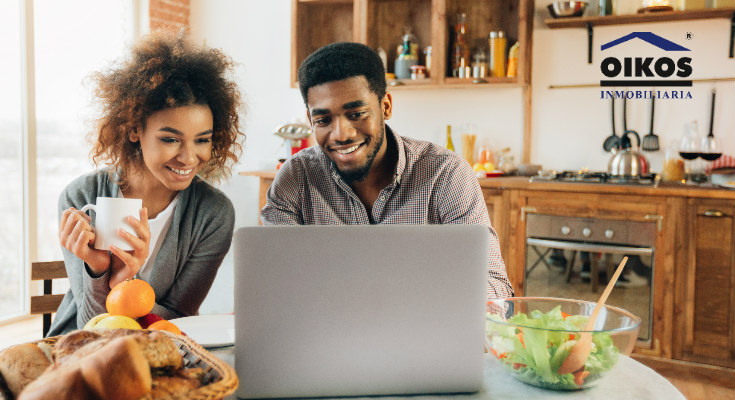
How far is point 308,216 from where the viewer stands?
169 cm

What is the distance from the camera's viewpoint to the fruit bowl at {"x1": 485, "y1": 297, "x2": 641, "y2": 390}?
2.72 feet

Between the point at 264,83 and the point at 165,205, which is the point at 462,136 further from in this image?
the point at 165,205

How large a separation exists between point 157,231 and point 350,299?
0.99 meters

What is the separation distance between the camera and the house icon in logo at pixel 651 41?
326 cm

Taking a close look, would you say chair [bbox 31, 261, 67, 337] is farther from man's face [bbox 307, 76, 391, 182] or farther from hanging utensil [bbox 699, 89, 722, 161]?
hanging utensil [bbox 699, 89, 722, 161]

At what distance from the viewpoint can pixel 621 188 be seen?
2820mm

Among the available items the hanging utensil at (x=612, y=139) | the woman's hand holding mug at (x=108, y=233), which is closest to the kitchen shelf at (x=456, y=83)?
the hanging utensil at (x=612, y=139)

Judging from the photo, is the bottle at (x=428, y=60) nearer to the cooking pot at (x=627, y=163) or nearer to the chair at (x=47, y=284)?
the cooking pot at (x=627, y=163)

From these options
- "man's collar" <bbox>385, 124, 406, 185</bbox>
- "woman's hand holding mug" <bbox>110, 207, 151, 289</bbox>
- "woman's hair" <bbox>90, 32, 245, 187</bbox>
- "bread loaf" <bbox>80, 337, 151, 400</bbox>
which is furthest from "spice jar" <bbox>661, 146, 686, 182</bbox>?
"bread loaf" <bbox>80, 337, 151, 400</bbox>

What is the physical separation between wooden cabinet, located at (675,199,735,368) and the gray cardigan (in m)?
2.12

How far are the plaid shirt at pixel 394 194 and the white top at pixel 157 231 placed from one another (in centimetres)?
24

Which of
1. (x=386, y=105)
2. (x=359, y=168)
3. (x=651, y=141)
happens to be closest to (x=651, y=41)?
(x=651, y=141)

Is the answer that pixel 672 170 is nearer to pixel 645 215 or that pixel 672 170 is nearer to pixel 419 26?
pixel 645 215

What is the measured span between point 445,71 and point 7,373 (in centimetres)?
307
